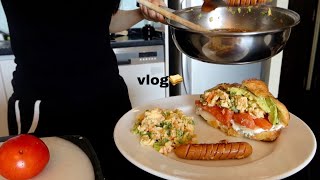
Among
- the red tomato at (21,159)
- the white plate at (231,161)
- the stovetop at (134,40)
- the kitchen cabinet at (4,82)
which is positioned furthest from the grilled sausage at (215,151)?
the kitchen cabinet at (4,82)

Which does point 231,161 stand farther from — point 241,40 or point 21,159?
point 21,159

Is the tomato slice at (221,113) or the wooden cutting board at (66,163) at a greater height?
the wooden cutting board at (66,163)

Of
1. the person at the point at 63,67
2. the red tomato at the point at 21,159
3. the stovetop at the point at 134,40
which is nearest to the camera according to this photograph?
the red tomato at the point at 21,159

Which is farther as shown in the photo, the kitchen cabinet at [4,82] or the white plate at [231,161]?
the kitchen cabinet at [4,82]

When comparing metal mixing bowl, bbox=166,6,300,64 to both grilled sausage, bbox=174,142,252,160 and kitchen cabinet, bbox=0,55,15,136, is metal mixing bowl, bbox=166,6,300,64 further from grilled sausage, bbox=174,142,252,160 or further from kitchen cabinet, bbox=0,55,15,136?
kitchen cabinet, bbox=0,55,15,136

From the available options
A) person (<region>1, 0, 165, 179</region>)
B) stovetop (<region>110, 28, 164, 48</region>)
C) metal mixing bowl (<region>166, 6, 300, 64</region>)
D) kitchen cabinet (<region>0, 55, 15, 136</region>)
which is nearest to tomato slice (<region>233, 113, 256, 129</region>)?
metal mixing bowl (<region>166, 6, 300, 64</region>)

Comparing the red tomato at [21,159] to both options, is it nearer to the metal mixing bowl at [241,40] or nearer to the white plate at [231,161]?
the white plate at [231,161]

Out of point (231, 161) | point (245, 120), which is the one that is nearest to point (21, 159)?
point (231, 161)

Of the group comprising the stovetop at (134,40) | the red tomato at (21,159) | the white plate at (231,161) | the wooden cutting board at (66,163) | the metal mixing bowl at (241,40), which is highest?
the metal mixing bowl at (241,40)
